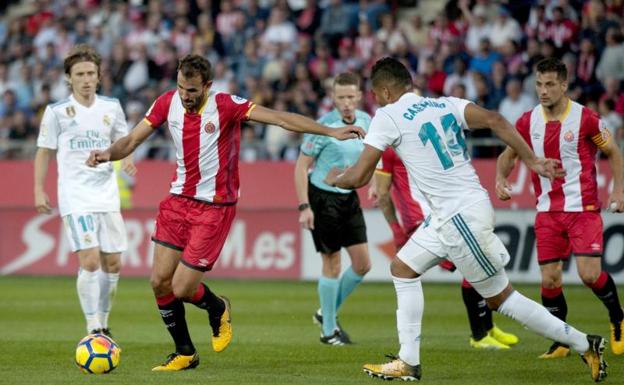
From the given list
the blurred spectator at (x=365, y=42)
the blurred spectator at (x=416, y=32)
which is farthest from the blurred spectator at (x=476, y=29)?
the blurred spectator at (x=365, y=42)

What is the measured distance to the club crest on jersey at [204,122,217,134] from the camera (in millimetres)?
9344

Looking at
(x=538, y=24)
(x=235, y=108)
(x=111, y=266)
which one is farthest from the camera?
(x=538, y=24)

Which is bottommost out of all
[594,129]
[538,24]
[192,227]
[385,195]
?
[192,227]

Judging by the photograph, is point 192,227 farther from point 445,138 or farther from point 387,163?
point 387,163

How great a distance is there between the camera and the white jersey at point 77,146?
37.4ft

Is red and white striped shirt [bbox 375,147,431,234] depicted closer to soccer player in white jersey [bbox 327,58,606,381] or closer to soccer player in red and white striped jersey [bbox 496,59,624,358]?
soccer player in red and white striped jersey [bbox 496,59,624,358]

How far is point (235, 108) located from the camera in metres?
9.33

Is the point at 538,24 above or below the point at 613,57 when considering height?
above

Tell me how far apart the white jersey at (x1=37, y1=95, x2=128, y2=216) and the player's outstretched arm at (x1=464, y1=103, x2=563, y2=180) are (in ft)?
14.6

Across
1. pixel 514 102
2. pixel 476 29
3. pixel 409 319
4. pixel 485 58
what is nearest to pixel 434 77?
pixel 485 58

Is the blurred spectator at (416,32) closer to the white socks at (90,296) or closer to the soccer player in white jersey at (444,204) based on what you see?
the white socks at (90,296)

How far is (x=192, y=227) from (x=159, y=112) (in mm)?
938

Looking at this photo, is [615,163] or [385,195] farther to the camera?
[385,195]

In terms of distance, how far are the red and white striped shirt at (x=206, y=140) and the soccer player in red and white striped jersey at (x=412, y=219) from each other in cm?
224
